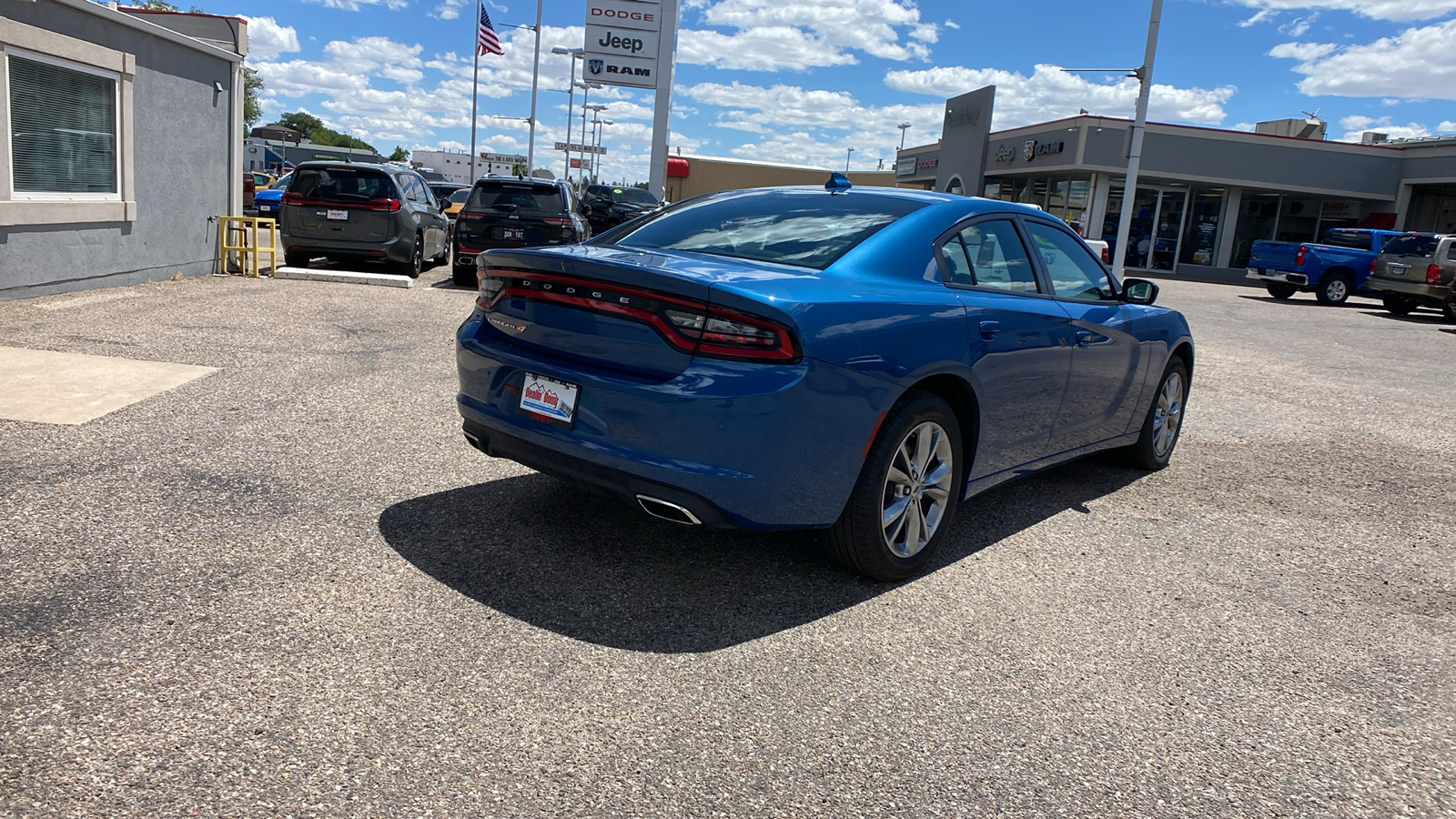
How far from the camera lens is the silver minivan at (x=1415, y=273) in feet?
68.6

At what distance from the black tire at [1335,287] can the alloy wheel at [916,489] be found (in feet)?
76.9

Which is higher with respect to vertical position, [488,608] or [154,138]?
[154,138]

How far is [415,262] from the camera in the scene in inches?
584

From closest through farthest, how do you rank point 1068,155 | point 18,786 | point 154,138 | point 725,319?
1. point 18,786
2. point 725,319
3. point 154,138
4. point 1068,155

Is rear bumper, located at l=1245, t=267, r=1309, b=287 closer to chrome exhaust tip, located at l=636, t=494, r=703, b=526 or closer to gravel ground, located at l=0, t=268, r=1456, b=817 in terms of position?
gravel ground, located at l=0, t=268, r=1456, b=817

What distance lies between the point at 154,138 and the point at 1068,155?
28.8 meters

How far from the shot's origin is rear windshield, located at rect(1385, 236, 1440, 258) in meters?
21.4

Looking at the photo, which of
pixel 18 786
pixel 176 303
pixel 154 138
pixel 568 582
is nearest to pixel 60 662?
pixel 18 786

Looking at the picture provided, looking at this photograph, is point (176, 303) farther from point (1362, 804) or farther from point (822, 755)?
point (1362, 804)

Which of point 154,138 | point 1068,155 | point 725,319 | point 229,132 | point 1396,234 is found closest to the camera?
point 725,319

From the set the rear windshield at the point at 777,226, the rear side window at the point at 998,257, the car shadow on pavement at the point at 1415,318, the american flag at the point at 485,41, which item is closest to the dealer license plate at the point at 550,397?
the rear windshield at the point at 777,226

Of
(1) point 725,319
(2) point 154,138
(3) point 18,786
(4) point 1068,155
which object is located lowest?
(3) point 18,786

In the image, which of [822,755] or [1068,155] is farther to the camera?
[1068,155]

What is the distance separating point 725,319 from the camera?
3.36m
